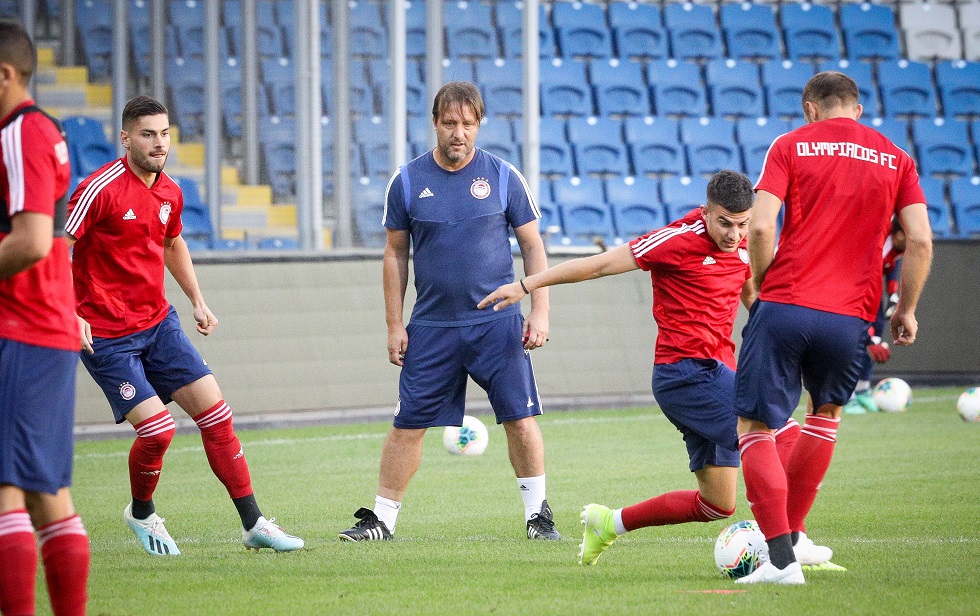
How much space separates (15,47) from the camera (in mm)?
4070

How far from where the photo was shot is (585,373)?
1430cm

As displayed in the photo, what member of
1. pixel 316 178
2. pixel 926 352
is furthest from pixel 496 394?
pixel 926 352

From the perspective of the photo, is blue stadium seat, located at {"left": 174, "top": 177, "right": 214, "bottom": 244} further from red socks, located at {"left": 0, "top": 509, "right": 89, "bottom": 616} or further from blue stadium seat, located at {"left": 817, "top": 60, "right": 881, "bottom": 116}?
blue stadium seat, located at {"left": 817, "top": 60, "right": 881, "bottom": 116}

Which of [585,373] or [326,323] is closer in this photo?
[326,323]

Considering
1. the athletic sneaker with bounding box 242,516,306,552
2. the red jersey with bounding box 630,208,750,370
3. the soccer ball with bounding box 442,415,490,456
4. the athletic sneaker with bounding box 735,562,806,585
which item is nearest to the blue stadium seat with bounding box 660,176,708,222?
the soccer ball with bounding box 442,415,490,456

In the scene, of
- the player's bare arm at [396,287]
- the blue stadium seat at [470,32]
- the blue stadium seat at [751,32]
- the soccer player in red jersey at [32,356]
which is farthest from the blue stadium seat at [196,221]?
the blue stadium seat at [751,32]

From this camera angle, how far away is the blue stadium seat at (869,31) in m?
22.3

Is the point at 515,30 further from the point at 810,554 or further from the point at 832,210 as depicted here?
the point at 810,554

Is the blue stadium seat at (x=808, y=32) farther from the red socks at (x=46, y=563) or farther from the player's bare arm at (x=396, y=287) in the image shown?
the red socks at (x=46, y=563)

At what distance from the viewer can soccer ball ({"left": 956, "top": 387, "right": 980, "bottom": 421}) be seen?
12.4 m

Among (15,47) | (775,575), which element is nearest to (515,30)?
(775,575)

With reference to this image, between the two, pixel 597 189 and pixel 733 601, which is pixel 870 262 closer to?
pixel 733 601

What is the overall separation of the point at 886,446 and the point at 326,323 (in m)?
5.47

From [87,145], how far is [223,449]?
10190mm
